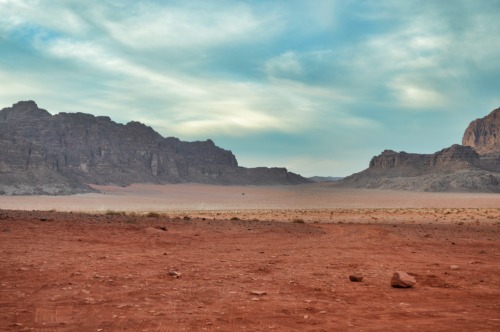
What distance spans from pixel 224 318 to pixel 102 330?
175 cm

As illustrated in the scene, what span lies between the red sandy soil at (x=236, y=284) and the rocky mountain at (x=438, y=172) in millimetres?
135741

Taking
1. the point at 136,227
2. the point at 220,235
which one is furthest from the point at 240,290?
the point at 136,227

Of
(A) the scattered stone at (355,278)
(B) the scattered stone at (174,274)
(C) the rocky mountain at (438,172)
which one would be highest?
(C) the rocky mountain at (438,172)

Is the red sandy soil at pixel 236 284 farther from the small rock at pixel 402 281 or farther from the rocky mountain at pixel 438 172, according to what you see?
the rocky mountain at pixel 438 172

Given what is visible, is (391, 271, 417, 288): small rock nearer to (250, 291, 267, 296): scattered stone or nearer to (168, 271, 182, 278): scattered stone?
(250, 291, 267, 296): scattered stone

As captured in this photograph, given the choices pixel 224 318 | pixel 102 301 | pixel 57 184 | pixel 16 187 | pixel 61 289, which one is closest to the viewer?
pixel 224 318

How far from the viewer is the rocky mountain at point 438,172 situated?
450ft

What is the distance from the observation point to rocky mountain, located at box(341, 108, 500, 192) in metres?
137

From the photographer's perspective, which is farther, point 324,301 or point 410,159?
point 410,159

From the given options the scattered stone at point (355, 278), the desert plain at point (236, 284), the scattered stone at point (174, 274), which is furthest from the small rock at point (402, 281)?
the scattered stone at point (174, 274)

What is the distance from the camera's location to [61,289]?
312 inches

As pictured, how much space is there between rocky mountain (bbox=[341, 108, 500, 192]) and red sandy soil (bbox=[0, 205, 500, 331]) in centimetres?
13574

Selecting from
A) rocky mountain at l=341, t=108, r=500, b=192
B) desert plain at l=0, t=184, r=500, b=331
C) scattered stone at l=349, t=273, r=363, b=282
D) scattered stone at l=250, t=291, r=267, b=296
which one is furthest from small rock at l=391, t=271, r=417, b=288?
rocky mountain at l=341, t=108, r=500, b=192

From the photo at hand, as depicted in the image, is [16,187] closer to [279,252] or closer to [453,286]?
[279,252]
